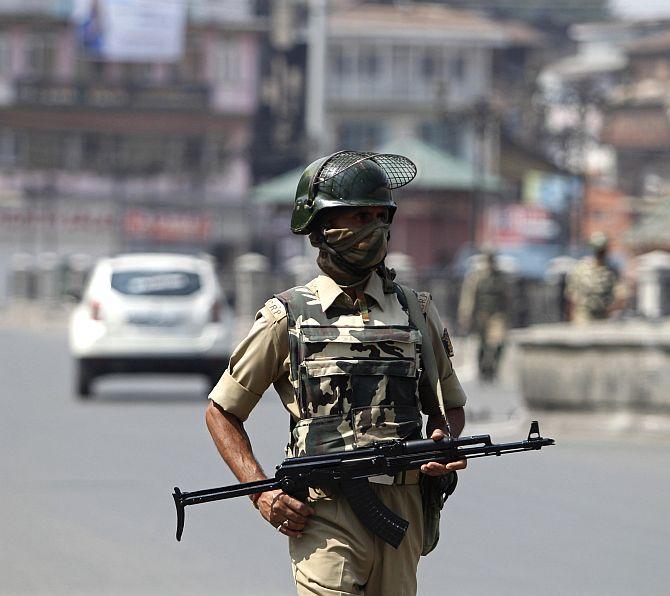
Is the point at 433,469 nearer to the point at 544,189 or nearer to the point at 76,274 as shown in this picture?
the point at 76,274

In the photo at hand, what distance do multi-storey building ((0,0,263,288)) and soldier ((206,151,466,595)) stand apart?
76.5 metres

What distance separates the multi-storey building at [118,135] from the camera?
271 ft

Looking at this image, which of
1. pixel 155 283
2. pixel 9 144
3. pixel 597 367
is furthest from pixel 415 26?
pixel 597 367

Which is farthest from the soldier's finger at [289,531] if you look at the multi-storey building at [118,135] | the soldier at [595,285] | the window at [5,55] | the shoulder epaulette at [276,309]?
the window at [5,55]

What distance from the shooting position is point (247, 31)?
281 ft

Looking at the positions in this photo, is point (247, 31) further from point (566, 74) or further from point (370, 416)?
point (370, 416)

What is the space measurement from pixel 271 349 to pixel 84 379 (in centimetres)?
1711

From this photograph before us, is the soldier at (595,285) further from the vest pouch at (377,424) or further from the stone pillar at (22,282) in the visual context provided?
the stone pillar at (22,282)

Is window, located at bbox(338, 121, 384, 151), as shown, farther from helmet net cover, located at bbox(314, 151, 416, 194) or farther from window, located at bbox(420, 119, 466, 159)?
helmet net cover, located at bbox(314, 151, 416, 194)

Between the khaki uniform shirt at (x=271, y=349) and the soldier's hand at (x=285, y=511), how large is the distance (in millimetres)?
270

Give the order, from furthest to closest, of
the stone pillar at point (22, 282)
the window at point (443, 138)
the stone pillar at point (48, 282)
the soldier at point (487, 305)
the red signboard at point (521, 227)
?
1. the window at point (443, 138)
2. the stone pillar at point (22, 282)
3. the red signboard at point (521, 227)
4. the stone pillar at point (48, 282)
5. the soldier at point (487, 305)

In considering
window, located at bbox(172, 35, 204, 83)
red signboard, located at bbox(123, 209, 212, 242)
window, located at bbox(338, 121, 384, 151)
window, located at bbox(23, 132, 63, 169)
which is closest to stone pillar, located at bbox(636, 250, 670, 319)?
red signboard, located at bbox(123, 209, 212, 242)

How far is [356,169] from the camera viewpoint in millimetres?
5145

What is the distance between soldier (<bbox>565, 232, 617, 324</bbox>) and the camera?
1955 cm
